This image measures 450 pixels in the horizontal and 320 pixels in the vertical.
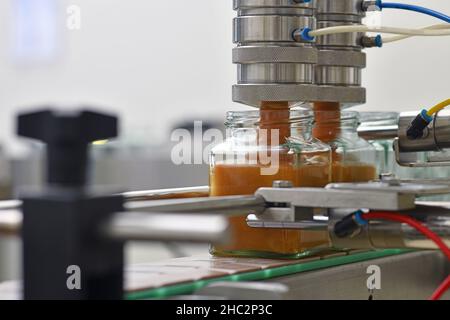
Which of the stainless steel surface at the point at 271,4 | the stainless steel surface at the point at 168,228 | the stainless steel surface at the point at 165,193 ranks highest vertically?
the stainless steel surface at the point at 271,4

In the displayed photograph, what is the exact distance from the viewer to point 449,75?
1.35 metres

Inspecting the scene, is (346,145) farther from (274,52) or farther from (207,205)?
(207,205)

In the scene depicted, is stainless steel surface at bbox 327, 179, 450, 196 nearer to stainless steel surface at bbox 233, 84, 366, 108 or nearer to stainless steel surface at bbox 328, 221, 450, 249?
stainless steel surface at bbox 328, 221, 450, 249

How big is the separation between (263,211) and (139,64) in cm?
195

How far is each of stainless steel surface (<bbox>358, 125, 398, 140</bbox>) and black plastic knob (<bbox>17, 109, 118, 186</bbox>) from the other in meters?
0.53

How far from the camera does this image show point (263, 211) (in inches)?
26.6

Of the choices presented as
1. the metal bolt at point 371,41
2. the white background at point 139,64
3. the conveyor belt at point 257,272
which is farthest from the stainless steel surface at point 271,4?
the white background at point 139,64

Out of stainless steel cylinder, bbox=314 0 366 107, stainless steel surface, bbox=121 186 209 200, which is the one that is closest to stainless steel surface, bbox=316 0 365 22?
stainless steel cylinder, bbox=314 0 366 107

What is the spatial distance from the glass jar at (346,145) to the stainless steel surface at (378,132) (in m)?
0.01

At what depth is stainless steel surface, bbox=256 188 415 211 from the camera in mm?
588

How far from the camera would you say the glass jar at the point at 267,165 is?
757mm

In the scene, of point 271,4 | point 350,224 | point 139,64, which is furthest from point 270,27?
point 139,64
